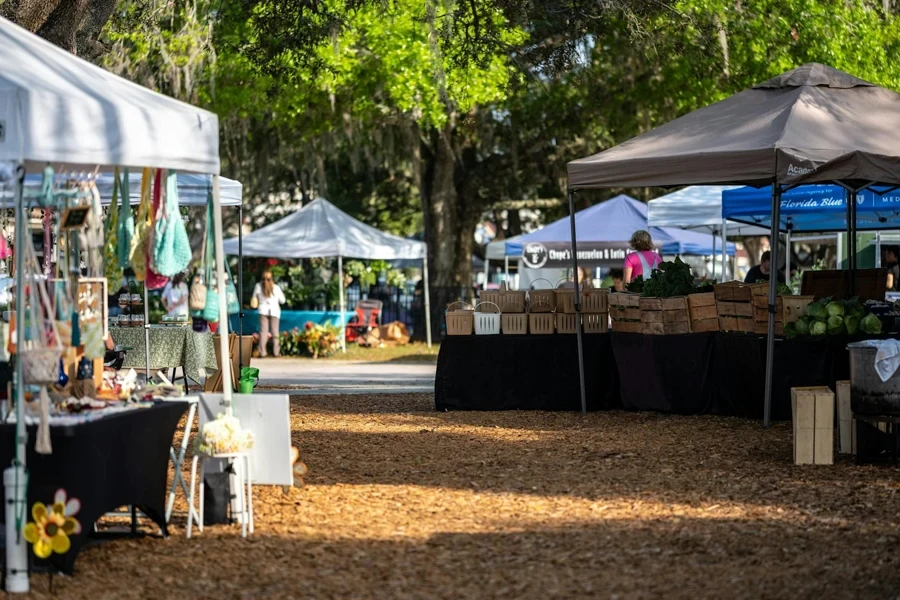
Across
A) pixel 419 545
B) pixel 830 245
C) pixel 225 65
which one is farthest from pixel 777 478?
pixel 830 245

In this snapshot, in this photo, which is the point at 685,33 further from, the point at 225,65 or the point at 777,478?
the point at 777,478

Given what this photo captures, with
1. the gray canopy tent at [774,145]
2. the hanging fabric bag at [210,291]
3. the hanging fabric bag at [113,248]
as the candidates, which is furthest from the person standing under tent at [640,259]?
the hanging fabric bag at [113,248]

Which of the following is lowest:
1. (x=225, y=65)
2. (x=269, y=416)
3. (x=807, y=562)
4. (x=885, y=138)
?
(x=807, y=562)

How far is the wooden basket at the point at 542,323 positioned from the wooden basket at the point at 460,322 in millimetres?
584

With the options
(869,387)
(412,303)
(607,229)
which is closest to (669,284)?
(869,387)

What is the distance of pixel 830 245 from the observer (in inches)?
1286

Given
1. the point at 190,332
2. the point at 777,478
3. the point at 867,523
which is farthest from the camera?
the point at 190,332

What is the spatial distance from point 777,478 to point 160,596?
4425mm

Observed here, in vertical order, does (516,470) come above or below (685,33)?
below

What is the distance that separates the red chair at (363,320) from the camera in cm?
2645

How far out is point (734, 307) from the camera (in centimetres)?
1155

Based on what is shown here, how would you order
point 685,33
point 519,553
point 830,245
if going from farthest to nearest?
point 830,245
point 685,33
point 519,553

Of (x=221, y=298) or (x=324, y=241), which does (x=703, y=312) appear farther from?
(x=324, y=241)

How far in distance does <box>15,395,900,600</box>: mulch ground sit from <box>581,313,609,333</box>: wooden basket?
2367 mm
